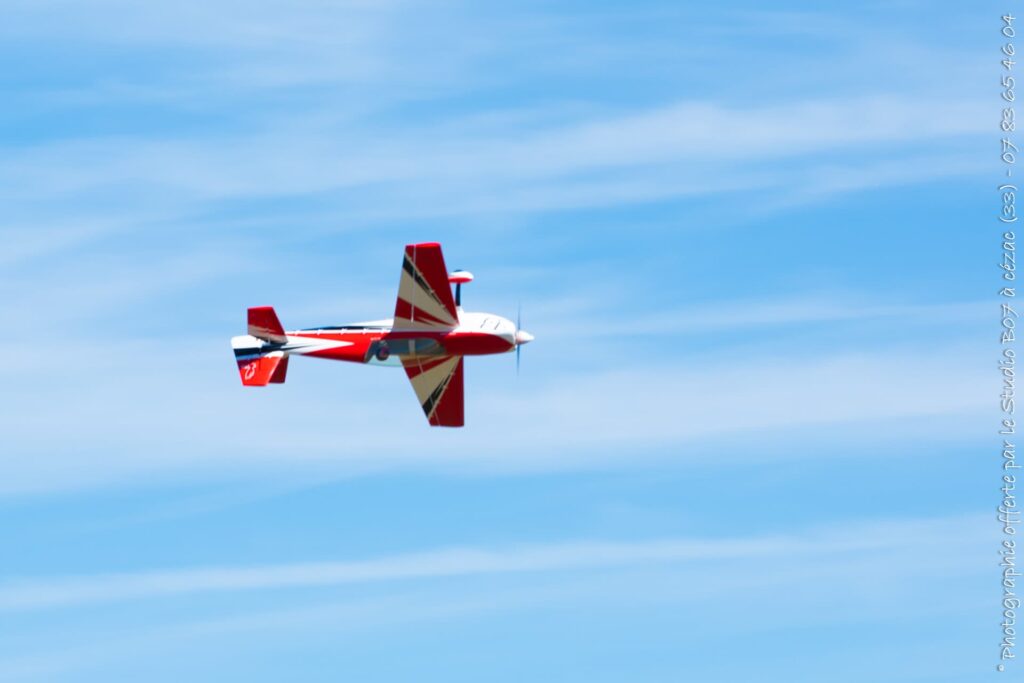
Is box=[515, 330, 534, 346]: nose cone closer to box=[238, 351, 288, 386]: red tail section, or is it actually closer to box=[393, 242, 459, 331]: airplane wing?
box=[393, 242, 459, 331]: airplane wing

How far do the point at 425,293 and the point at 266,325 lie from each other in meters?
10.5

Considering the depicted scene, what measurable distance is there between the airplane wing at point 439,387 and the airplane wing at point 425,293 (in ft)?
9.31

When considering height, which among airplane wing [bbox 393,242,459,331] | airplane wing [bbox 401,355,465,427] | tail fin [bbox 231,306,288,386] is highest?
airplane wing [bbox 393,242,459,331]

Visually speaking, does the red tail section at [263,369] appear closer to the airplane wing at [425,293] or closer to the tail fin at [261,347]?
the tail fin at [261,347]

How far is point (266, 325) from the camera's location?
9250 cm

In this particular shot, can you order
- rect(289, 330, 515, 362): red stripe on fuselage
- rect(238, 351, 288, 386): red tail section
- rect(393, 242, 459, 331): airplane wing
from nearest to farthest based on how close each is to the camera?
rect(393, 242, 459, 331): airplane wing
rect(289, 330, 515, 362): red stripe on fuselage
rect(238, 351, 288, 386): red tail section

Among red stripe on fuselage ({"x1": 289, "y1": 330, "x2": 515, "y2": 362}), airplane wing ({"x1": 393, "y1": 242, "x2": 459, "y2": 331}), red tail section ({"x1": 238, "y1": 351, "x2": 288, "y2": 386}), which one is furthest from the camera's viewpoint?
red tail section ({"x1": 238, "y1": 351, "x2": 288, "y2": 386})

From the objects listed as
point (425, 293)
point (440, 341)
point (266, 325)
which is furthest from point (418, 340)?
point (266, 325)

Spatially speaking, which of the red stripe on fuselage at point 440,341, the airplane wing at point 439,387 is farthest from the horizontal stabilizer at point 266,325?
the airplane wing at point 439,387

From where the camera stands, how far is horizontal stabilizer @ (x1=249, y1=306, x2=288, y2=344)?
92438mm

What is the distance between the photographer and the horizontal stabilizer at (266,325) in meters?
92.4

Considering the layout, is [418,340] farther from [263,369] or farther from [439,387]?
[263,369]

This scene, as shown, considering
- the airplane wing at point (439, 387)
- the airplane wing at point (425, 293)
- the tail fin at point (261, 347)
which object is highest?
the airplane wing at point (425, 293)

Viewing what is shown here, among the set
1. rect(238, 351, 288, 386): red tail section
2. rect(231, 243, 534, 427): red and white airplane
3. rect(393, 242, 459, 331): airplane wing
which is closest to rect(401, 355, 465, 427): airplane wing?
rect(231, 243, 534, 427): red and white airplane
